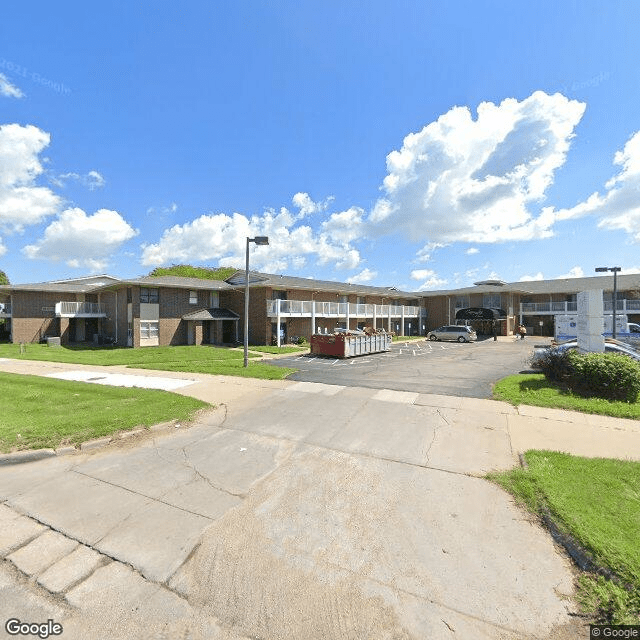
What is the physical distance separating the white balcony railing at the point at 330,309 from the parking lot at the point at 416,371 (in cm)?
657

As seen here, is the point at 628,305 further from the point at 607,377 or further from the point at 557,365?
the point at 607,377

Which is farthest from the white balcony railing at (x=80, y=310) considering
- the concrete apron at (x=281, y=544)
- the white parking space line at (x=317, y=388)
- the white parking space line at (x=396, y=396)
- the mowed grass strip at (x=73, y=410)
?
the white parking space line at (x=396, y=396)

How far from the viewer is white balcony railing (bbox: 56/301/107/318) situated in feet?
98.8

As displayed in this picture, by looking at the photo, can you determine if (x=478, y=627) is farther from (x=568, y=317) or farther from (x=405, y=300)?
(x=405, y=300)

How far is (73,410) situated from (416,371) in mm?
13070

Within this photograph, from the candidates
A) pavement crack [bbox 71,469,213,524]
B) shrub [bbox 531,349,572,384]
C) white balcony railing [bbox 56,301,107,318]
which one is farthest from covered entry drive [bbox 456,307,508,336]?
white balcony railing [bbox 56,301,107,318]

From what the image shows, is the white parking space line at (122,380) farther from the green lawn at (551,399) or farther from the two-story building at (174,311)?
the two-story building at (174,311)

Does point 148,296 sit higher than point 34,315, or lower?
higher

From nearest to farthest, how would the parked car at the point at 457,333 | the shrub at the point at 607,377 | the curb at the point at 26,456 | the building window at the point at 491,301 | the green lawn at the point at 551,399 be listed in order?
the curb at the point at 26,456 → the green lawn at the point at 551,399 → the shrub at the point at 607,377 → the parked car at the point at 457,333 → the building window at the point at 491,301

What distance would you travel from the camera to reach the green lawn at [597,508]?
2887 millimetres

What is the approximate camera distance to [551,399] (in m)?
9.76

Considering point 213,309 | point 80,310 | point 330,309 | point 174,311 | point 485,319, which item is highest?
point 330,309

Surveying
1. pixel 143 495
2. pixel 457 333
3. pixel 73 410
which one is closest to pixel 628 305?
pixel 457 333

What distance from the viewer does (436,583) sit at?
3113 millimetres
